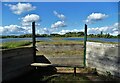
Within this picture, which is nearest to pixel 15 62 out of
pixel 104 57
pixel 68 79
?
pixel 68 79

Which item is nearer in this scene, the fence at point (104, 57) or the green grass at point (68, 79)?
the green grass at point (68, 79)

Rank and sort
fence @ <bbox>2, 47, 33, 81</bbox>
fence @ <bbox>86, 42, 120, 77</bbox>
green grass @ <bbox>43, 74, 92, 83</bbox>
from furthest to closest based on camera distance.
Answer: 1. fence @ <bbox>86, 42, 120, 77</bbox>
2. green grass @ <bbox>43, 74, 92, 83</bbox>
3. fence @ <bbox>2, 47, 33, 81</bbox>

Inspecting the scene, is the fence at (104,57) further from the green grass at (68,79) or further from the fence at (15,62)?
the fence at (15,62)

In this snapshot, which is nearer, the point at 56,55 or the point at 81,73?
the point at 81,73

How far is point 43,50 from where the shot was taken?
384 inches

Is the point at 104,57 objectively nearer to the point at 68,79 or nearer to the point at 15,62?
the point at 68,79

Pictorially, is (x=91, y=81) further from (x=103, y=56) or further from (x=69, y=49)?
(x=69, y=49)

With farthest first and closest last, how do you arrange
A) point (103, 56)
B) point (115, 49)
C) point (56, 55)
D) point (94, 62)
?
point (56, 55) < point (94, 62) < point (103, 56) < point (115, 49)

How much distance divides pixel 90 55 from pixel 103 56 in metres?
0.93

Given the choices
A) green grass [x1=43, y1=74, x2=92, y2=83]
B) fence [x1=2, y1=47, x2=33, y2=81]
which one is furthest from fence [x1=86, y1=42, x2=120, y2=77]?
fence [x1=2, y1=47, x2=33, y2=81]

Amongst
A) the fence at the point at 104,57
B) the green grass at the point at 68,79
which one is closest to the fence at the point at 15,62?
the green grass at the point at 68,79

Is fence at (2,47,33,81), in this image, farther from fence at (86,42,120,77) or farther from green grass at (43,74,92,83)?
fence at (86,42,120,77)

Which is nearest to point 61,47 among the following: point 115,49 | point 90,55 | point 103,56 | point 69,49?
point 69,49

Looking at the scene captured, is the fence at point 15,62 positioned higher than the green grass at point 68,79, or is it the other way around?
the fence at point 15,62
